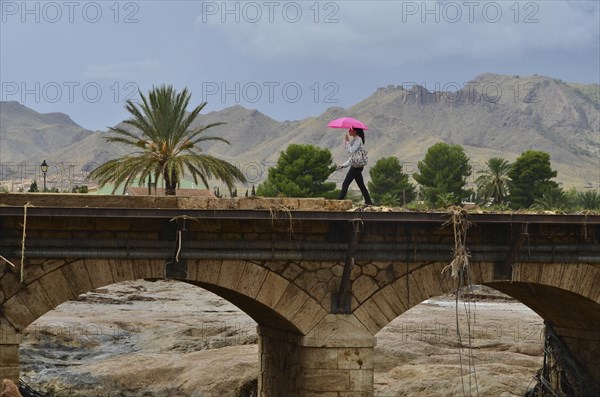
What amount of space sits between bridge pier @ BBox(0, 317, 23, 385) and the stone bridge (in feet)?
0.05

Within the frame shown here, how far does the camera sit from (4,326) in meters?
11.7

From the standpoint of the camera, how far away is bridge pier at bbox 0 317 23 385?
38.3 feet

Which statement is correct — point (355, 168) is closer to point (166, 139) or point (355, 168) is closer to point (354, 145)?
point (354, 145)

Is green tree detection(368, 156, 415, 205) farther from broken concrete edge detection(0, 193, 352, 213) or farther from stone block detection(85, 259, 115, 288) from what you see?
stone block detection(85, 259, 115, 288)

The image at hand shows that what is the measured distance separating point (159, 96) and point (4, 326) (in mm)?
21258

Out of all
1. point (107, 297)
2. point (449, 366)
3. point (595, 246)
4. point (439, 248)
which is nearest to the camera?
point (439, 248)

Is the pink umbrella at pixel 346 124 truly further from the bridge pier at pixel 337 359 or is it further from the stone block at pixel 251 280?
the bridge pier at pixel 337 359

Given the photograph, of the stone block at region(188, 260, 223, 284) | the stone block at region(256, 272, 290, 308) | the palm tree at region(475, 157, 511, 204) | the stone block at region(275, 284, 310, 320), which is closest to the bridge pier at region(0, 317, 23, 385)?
the stone block at region(188, 260, 223, 284)

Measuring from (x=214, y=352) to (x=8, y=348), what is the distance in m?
12.1

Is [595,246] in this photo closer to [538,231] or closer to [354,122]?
[538,231]

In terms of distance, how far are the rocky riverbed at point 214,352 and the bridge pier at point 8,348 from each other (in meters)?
6.85

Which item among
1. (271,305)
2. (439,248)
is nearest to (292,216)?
(271,305)

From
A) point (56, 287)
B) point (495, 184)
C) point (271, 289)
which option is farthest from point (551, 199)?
point (56, 287)

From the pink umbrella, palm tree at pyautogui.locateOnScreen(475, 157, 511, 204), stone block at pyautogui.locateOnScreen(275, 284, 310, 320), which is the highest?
palm tree at pyautogui.locateOnScreen(475, 157, 511, 204)
